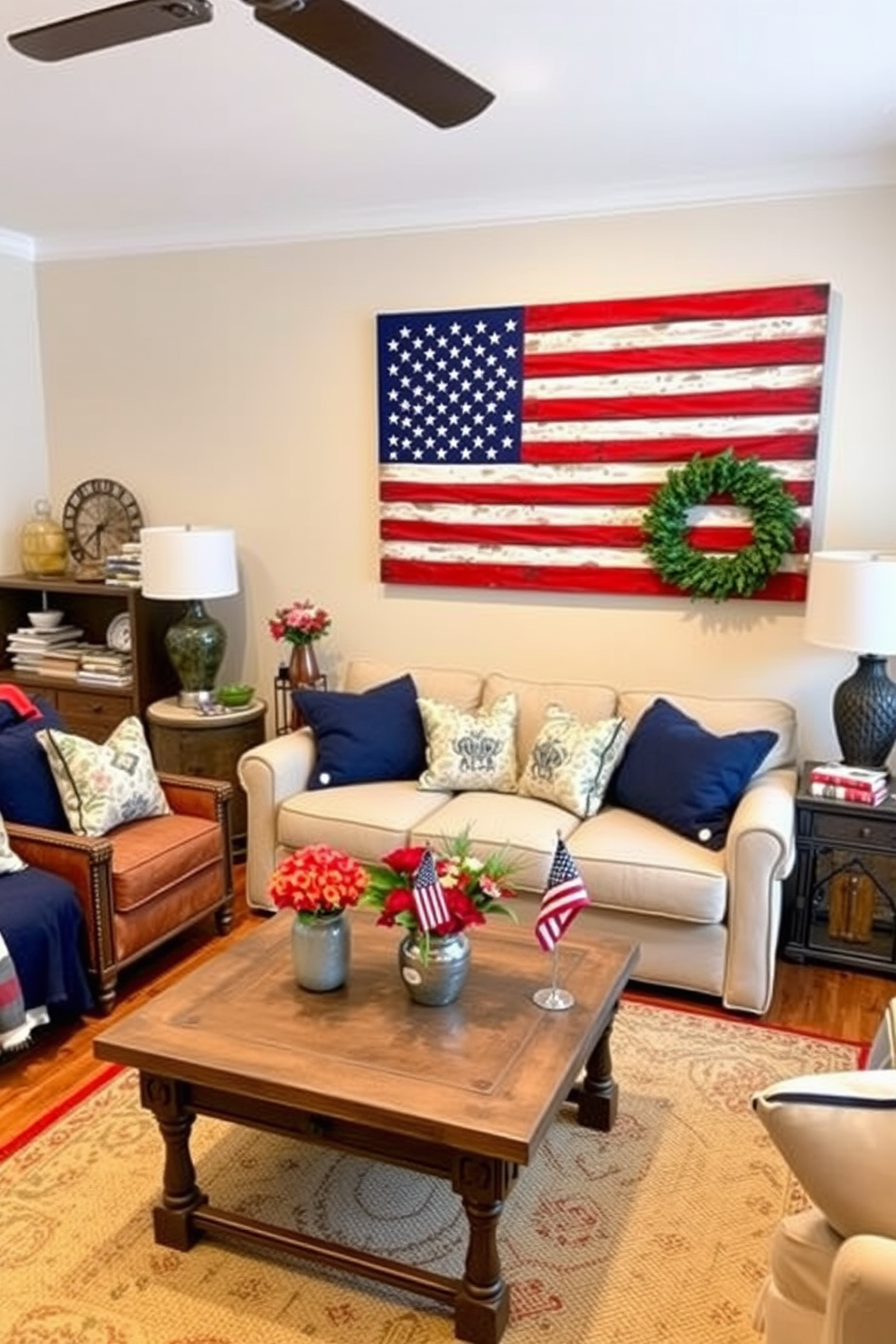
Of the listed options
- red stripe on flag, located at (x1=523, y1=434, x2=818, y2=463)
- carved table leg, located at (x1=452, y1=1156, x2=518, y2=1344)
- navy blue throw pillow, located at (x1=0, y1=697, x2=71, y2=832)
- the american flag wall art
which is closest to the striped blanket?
navy blue throw pillow, located at (x1=0, y1=697, x2=71, y2=832)

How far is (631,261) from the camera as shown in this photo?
154 inches

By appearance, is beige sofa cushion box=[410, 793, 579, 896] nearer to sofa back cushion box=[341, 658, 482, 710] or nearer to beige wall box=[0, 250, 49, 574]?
sofa back cushion box=[341, 658, 482, 710]

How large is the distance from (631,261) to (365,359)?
1.19m

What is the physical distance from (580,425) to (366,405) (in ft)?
3.22

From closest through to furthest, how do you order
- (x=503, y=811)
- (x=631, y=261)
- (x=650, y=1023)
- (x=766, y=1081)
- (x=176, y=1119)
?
(x=176, y=1119)
(x=766, y=1081)
(x=650, y=1023)
(x=503, y=811)
(x=631, y=261)

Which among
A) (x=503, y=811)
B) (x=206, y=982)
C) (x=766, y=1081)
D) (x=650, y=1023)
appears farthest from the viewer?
(x=503, y=811)

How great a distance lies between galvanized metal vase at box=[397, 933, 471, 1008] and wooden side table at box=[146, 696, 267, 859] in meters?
2.14

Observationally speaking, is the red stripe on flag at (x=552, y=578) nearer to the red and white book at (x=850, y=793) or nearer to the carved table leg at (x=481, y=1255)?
the red and white book at (x=850, y=793)

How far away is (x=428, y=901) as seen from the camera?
7.18 feet

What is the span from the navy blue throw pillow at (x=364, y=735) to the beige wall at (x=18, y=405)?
77.3 inches

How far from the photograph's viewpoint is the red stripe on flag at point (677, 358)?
366 cm

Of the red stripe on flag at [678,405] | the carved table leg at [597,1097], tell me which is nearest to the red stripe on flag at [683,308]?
the red stripe on flag at [678,405]

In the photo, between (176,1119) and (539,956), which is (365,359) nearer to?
(539,956)

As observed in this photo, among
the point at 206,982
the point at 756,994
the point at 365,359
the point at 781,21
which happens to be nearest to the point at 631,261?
the point at 365,359
